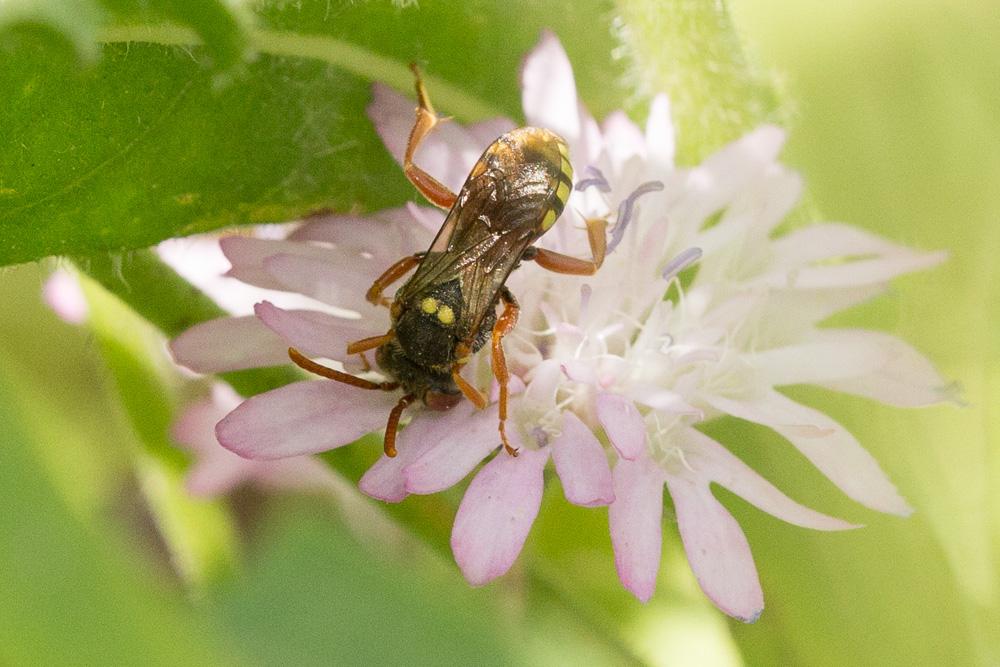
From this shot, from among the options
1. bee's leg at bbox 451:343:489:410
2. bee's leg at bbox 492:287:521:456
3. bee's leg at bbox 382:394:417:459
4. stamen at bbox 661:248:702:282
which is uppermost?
stamen at bbox 661:248:702:282

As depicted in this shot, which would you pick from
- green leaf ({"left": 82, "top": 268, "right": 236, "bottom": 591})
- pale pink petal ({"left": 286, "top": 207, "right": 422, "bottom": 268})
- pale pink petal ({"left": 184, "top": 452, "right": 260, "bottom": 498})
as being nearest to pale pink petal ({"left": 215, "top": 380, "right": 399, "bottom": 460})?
pale pink petal ({"left": 286, "top": 207, "right": 422, "bottom": 268})

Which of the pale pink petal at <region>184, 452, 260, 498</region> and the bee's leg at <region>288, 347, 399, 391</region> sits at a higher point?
the bee's leg at <region>288, 347, 399, 391</region>

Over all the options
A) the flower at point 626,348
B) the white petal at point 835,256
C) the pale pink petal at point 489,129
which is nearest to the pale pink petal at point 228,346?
the flower at point 626,348

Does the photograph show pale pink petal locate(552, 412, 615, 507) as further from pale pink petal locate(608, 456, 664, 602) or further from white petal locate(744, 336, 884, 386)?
white petal locate(744, 336, 884, 386)

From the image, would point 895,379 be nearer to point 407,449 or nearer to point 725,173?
→ point 725,173

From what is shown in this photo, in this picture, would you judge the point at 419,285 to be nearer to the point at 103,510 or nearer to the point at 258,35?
the point at 258,35

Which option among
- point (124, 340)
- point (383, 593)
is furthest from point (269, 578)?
point (124, 340)
